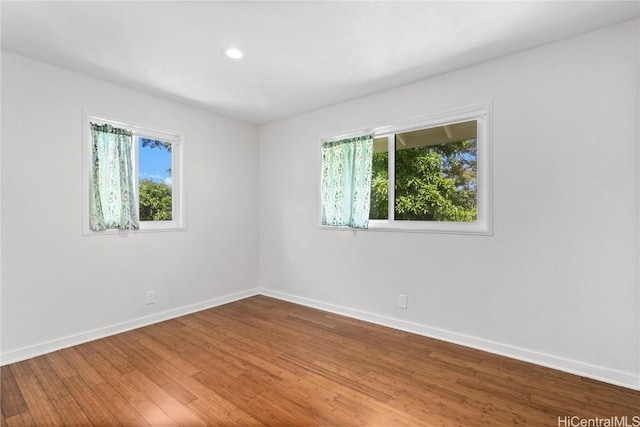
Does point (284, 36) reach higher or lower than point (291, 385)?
higher

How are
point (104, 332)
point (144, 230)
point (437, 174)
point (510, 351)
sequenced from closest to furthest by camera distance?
point (510, 351)
point (104, 332)
point (437, 174)
point (144, 230)

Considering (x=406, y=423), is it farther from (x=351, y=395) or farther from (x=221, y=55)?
(x=221, y=55)

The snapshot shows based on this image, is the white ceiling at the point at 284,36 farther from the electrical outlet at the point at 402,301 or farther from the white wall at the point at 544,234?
the electrical outlet at the point at 402,301

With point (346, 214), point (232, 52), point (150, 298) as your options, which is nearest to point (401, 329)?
point (346, 214)

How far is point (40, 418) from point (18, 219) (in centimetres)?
154

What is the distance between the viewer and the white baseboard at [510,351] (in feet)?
6.97

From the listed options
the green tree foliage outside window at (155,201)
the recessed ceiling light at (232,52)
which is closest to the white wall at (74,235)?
the green tree foliage outside window at (155,201)

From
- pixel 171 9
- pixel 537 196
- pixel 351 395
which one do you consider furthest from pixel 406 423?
pixel 171 9

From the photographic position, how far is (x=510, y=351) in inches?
99.1

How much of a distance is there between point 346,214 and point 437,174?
1.06 meters

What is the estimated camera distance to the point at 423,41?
234cm

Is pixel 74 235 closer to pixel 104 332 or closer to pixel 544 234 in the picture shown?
pixel 104 332

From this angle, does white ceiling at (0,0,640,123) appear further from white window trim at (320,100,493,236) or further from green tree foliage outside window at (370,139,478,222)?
green tree foliage outside window at (370,139,478,222)

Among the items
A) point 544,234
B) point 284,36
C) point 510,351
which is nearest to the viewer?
point 284,36
